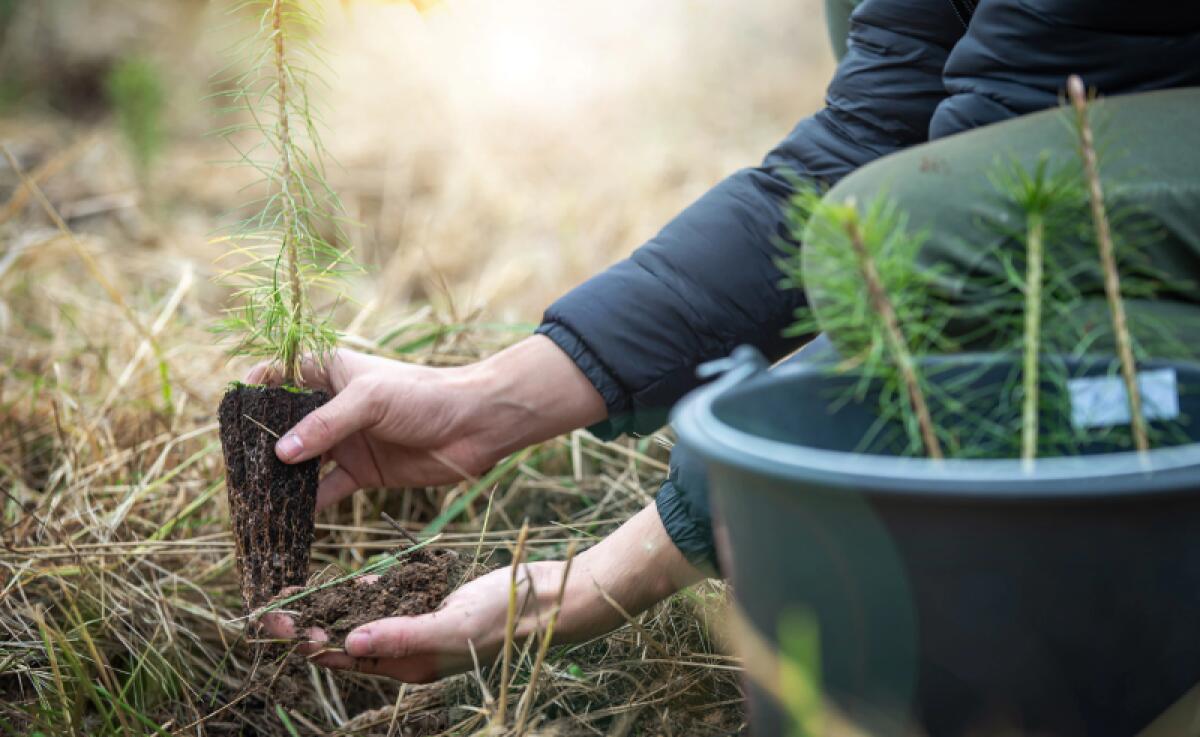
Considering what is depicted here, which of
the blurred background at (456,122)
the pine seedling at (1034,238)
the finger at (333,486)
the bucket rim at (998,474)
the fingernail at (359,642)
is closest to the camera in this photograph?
the bucket rim at (998,474)

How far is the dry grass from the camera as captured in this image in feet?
4.25

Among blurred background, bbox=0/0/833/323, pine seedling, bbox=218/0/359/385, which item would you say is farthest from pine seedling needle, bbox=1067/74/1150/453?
blurred background, bbox=0/0/833/323

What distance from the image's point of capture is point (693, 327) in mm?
1451

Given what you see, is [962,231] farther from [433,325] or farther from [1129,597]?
[433,325]

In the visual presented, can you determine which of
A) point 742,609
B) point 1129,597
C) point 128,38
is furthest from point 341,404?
point 128,38

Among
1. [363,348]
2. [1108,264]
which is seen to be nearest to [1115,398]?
[1108,264]

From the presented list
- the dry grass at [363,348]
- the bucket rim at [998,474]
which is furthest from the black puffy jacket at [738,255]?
the bucket rim at [998,474]

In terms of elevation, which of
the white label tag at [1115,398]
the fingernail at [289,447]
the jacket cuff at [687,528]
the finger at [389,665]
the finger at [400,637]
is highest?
the white label tag at [1115,398]

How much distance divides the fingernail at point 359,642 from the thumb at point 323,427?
279 mm

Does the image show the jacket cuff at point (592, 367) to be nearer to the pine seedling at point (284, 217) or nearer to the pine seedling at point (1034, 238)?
the pine seedling at point (284, 217)

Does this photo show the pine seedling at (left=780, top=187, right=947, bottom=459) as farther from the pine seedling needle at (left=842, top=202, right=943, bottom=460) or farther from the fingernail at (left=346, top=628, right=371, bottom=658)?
the fingernail at (left=346, top=628, right=371, bottom=658)

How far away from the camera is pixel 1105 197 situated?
2.58 ft

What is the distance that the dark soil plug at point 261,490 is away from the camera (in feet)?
4.39

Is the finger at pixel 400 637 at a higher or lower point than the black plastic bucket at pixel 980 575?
lower
